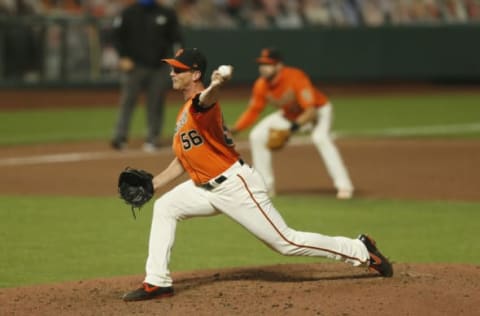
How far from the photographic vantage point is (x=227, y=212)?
6836 mm

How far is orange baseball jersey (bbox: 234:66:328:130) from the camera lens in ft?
36.7

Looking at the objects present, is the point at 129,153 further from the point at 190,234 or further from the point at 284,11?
the point at 284,11

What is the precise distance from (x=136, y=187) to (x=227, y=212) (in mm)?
630

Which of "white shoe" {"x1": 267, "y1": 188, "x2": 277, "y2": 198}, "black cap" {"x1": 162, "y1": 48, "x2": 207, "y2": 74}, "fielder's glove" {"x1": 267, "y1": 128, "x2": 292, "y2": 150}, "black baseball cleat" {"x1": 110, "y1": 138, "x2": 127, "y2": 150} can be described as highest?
"black cap" {"x1": 162, "y1": 48, "x2": 207, "y2": 74}

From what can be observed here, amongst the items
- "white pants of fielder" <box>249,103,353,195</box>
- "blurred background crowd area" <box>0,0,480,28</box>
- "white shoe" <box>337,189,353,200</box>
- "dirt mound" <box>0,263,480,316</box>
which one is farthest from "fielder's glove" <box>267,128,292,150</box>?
"blurred background crowd area" <box>0,0,480,28</box>

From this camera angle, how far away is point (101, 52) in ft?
71.7

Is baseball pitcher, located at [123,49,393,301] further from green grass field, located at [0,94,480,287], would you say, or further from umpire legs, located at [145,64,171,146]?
umpire legs, located at [145,64,171,146]

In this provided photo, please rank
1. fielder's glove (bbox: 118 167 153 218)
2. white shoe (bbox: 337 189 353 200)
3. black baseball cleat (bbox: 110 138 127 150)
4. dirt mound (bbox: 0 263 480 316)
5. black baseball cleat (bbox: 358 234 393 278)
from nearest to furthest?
dirt mound (bbox: 0 263 480 316), fielder's glove (bbox: 118 167 153 218), black baseball cleat (bbox: 358 234 393 278), white shoe (bbox: 337 189 353 200), black baseball cleat (bbox: 110 138 127 150)

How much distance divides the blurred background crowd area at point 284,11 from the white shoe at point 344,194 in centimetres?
1115

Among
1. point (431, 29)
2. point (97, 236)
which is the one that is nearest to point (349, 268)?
point (97, 236)

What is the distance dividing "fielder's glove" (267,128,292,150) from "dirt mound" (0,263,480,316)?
3.37 metres

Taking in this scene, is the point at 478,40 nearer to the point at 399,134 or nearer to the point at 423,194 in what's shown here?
the point at 399,134

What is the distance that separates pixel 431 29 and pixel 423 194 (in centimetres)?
1309

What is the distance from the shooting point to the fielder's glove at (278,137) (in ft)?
36.6
